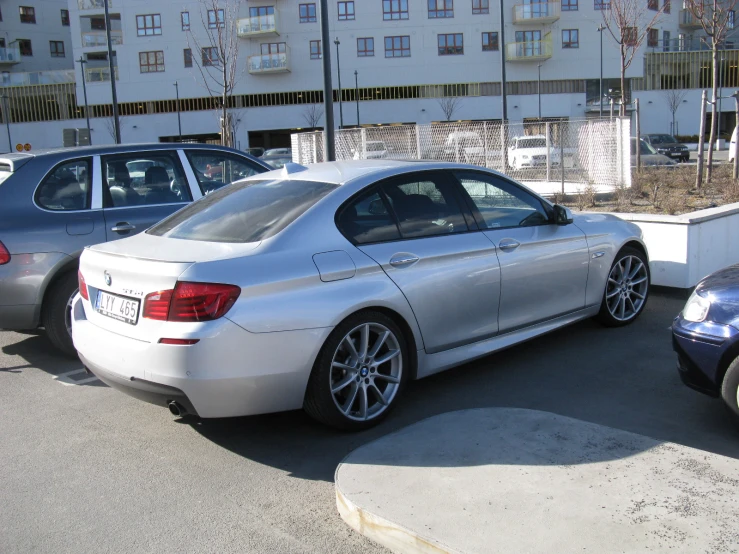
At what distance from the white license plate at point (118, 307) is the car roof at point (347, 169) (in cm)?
146

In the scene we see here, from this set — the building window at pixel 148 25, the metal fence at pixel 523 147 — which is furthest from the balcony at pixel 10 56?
the metal fence at pixel 523 147

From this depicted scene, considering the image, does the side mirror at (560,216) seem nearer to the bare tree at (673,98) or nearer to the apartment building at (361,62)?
the apartment building at (361,62)

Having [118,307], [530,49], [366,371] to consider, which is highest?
[530,49]

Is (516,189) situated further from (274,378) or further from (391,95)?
(391,95)

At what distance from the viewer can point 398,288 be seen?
15.0 ft

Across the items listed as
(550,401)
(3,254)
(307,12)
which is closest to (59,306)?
(3,254)

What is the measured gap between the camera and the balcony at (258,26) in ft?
192

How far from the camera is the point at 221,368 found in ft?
12.7

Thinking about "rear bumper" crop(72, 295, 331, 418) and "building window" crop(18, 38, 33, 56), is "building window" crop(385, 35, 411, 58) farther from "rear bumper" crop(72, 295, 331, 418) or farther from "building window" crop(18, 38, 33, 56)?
"rear bumper" crop(72, 295, 331, 418)

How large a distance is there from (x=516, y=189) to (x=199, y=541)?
364 cm

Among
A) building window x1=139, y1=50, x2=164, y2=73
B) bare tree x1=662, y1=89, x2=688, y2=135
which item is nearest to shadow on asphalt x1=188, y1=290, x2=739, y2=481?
building window x1=139, y1=50, x2=164, y2=73

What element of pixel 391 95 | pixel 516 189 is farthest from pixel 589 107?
pixel 516 189

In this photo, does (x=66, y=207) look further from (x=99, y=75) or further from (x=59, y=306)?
(x=99, y=75)

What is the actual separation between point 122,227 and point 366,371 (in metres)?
3.07
